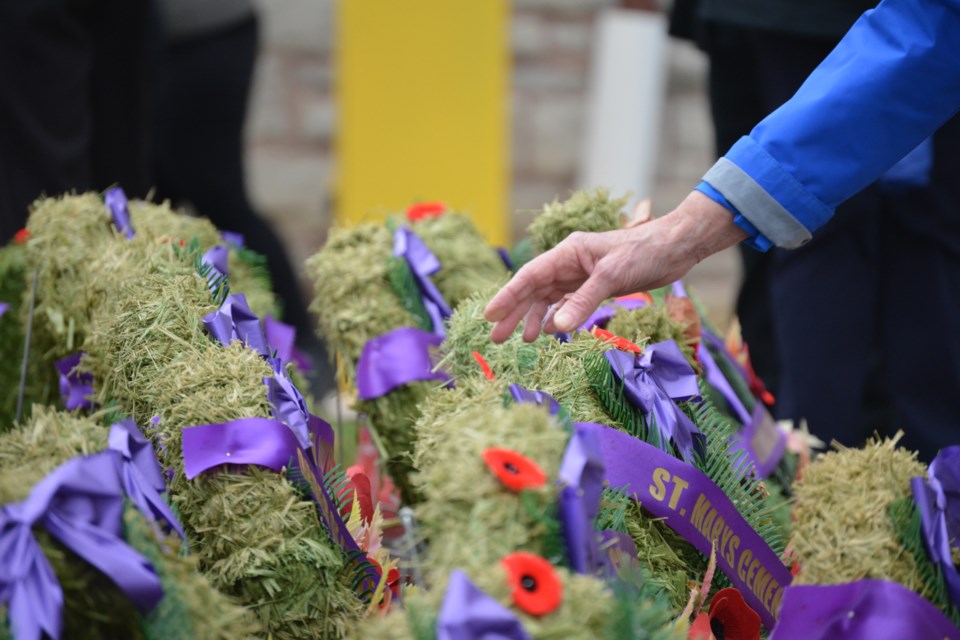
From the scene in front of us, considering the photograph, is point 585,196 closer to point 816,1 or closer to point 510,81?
point 816,1

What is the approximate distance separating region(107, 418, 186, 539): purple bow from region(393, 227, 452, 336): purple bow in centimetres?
53

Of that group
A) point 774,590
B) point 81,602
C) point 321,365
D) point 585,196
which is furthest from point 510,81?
point 81,602

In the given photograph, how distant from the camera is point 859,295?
2.00 metres

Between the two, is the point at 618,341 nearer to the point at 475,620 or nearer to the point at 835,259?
Answer: the point at 475,620

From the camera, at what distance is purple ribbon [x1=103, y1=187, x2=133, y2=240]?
1.36m

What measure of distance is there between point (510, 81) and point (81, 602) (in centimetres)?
382

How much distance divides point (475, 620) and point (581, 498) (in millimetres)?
129

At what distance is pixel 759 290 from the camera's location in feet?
7.48

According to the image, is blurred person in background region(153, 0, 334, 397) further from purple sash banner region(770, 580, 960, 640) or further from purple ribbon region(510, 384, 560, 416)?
purple sash banner region(770, 580, 960, 640)

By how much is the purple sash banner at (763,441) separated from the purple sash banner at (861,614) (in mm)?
445

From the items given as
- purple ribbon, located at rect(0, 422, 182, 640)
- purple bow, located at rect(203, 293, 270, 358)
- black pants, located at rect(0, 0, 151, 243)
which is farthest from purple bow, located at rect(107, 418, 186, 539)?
black pants, located at rect(0, 0, 151, 243)

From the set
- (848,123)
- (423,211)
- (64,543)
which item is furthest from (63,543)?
(423,211)

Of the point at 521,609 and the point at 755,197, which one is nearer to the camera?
the point at 521,609

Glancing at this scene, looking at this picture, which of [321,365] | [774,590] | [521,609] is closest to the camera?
[521,609]
